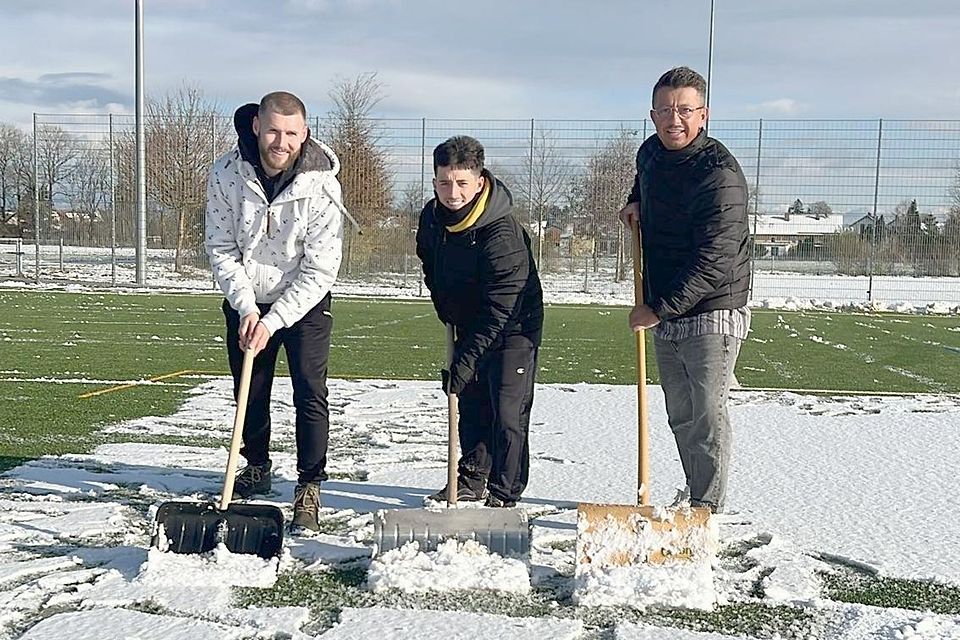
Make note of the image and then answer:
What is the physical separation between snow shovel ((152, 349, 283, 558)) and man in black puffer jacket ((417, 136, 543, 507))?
2.70 feet

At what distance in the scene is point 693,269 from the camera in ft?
11.3

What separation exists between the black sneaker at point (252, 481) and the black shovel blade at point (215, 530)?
882 millimetres

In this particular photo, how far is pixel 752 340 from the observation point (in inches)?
480

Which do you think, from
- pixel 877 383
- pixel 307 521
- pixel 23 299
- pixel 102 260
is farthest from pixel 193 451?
Answer: pixel 102 260

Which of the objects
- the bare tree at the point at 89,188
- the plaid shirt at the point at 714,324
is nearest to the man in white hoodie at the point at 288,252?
the plaid shirt at the point at 714,324

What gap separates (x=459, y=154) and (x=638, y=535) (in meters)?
1.49

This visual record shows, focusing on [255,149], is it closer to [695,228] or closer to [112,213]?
[695,228]

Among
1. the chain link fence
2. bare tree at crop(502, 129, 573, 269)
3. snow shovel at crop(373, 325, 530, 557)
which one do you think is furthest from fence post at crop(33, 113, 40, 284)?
snow shovel at crop(373, 325, 530, 557)

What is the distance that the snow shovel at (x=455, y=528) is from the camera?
319cm

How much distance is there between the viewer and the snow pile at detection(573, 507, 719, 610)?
9.68 ft

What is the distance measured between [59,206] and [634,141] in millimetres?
14080

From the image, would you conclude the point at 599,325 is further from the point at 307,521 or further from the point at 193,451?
the point at 307,521

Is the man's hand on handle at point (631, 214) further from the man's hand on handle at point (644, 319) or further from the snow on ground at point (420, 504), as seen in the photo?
the snow on ground at point (420, 504)

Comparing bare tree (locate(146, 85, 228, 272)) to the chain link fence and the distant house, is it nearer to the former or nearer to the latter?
the chain link fence
